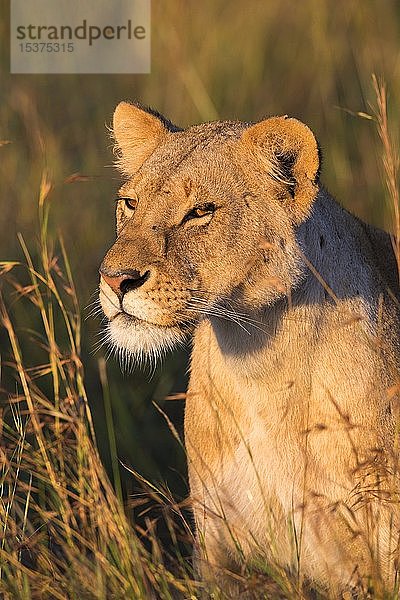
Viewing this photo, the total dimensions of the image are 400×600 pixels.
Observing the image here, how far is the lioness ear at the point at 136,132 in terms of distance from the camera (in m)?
3.78

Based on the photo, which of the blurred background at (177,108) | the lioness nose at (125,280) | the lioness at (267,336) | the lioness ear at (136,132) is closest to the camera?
the lioness nose at (125,280)

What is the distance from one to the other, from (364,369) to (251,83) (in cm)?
474

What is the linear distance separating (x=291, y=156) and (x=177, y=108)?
4.22 m

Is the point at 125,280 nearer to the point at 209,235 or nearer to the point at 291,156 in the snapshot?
the point at 209,235

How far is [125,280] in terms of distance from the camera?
3121mm

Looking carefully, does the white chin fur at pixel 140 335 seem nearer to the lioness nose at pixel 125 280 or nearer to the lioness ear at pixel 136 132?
the lioness nose at pixel 125 280

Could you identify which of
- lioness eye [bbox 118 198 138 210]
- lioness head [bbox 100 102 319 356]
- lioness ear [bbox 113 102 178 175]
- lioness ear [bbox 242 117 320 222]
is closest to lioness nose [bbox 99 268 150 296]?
lioness head [bbox 100 102 319 356]

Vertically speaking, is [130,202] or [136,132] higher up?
[136,132]

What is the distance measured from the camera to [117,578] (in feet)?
10.3

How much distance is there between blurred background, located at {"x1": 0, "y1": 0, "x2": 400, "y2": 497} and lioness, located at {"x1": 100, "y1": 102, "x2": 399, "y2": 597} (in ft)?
4.45

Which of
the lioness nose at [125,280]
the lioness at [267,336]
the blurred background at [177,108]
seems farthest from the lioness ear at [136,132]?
the blurred background at [177,108]

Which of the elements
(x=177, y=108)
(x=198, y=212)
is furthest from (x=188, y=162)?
(x=177, y=108)

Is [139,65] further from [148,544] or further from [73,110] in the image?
[148,544]

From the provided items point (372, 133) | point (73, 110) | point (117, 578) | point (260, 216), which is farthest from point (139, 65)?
point (117, 578)
